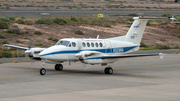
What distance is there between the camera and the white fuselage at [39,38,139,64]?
2248cm

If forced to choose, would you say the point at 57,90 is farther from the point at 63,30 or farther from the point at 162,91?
the point at 63,30

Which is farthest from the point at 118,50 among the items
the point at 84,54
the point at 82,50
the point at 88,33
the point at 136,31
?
the point at 88,33

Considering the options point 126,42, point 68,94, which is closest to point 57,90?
point 68,94

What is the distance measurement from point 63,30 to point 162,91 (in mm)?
40034

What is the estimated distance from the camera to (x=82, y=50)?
77.6 ft

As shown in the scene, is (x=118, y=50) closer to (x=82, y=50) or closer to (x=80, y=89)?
(x=82, y=50)

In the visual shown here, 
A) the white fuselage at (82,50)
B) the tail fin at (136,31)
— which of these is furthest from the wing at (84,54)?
the tail fin at (136,31)

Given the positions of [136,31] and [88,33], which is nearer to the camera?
[136,31]

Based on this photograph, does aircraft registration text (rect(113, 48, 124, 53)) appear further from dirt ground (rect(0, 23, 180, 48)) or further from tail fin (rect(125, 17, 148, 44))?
dirt ground (rect(0, 23, 180, 48))

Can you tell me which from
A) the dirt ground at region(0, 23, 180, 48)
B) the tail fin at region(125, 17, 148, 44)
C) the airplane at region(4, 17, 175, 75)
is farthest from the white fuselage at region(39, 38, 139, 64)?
the dirt ground at region(0, 23, 180, 48)

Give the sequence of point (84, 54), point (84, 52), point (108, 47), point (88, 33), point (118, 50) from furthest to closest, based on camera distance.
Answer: point (88, 33) < point (118, 50) < point (108, 47) < point (84, 52) < point (84, 54)

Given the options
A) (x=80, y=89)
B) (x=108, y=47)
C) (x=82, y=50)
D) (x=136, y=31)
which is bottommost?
(x=80, y=89)

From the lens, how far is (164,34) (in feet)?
212

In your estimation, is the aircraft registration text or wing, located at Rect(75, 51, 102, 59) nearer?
wing, located at Rect(75, 51, 102, 59)
